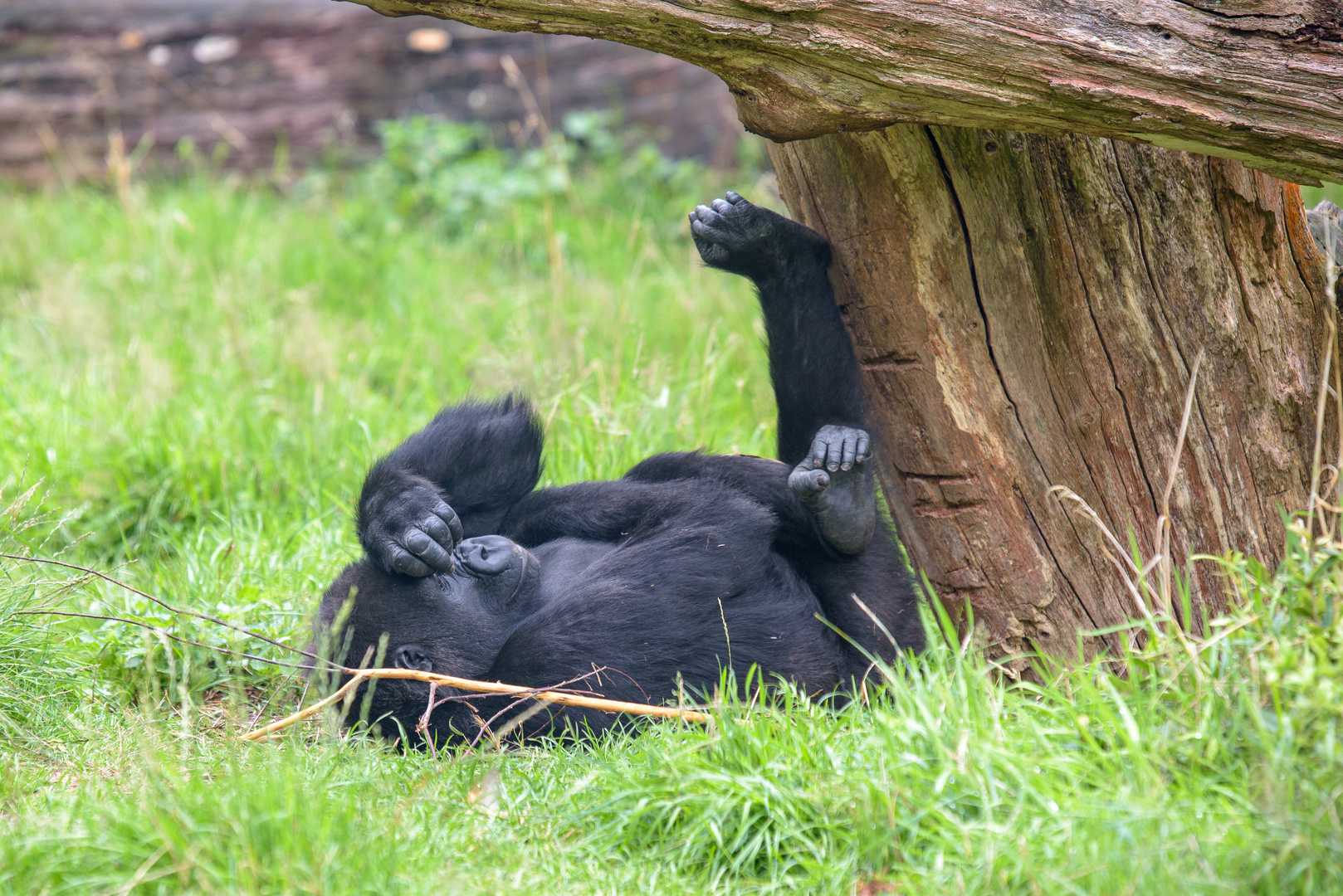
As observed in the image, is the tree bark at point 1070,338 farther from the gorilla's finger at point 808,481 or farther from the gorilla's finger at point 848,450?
the gorilla's finger at point 808,481

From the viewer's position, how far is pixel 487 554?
2.85m

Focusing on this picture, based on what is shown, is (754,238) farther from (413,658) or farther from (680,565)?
(413,658)

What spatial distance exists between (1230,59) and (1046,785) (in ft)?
4.53

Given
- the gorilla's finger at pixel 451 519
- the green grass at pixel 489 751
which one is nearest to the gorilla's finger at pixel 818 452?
the green grass at pixel 489 751

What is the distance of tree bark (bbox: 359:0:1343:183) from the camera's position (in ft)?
6.77

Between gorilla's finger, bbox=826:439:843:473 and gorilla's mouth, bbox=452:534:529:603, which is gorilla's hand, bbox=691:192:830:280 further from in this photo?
gorilla's mouth, bbox=452:534:529:603

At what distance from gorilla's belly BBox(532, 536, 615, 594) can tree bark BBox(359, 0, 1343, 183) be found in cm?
126

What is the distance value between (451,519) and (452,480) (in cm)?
23

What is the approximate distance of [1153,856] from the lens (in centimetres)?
170

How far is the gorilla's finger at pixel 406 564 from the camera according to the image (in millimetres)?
2752

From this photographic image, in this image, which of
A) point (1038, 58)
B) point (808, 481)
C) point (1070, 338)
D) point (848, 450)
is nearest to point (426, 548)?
point (808, 481)

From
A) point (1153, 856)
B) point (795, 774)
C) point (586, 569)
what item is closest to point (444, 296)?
point (586, 569)

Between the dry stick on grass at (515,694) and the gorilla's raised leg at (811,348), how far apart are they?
0.65 metres

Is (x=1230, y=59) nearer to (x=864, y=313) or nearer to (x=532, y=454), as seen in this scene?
(x=864, y=313)
